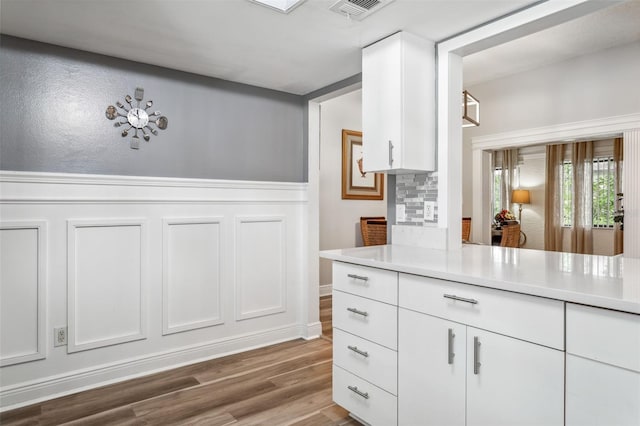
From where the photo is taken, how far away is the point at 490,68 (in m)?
4.19

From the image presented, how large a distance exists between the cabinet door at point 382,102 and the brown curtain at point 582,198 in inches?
208

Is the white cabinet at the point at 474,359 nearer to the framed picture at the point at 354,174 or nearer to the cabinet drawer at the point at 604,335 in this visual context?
the cabinet drawer at the point at 604,335

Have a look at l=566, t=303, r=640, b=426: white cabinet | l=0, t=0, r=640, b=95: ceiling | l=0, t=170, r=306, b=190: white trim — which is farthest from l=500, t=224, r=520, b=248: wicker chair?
l=566, t=303, r=640, b=426: white cabinet

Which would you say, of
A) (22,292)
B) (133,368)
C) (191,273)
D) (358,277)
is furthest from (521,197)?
(22,292)

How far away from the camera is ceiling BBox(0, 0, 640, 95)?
1.93 metres

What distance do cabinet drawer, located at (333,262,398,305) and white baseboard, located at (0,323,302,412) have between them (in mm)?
1366

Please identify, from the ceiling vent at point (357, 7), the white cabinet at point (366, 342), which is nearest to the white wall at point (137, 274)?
the white cabinet at point (366, 342)

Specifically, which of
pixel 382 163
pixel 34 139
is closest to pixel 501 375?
pixel 382 163

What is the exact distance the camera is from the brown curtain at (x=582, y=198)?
235 inches

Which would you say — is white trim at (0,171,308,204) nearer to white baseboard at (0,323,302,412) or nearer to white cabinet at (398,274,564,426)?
white baseboard at (0,323,302,412)

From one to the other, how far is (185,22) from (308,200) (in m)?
1.73

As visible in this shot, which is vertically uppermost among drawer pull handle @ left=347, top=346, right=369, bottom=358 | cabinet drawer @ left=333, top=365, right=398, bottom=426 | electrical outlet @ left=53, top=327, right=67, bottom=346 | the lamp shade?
the lamp shade

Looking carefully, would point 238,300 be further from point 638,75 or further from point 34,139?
point 638,75

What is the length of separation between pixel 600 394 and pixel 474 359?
16.0 inches
